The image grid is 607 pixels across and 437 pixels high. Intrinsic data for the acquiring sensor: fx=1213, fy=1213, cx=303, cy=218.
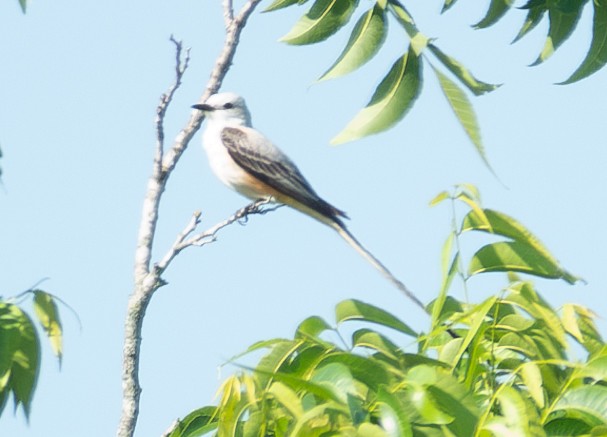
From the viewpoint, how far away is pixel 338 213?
8.40 meters

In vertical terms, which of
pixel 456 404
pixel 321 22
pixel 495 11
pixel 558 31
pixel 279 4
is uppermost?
pixel 279 4

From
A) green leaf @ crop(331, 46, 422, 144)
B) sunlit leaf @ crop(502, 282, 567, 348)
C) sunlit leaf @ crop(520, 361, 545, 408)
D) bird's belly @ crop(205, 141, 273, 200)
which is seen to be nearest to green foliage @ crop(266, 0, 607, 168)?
green leaf @ crop(331, 46, 422, 144)

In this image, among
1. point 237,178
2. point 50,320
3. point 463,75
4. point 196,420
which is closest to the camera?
point 196,420

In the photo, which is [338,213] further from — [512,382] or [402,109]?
[512,382]

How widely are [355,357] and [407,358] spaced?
169 millimetres

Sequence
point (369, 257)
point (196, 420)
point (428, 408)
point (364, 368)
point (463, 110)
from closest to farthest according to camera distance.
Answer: point (428, 408) → point (364, 368) → point (196, 420) → point (463, 110) → point (369, 257)

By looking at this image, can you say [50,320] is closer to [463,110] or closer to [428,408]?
[463,110]

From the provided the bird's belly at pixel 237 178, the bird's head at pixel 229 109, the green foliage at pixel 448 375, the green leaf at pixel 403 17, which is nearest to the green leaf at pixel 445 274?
the green foliage at pixel 448 375

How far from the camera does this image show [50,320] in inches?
157

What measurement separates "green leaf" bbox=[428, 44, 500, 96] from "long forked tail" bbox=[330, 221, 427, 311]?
2.42 m

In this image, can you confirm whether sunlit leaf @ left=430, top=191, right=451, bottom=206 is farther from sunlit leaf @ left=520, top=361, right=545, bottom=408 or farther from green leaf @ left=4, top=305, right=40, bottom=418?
green leaf @ left=4, top=305, right=40, bottom=418

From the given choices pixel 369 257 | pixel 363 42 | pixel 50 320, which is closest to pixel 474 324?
pixel 363 42

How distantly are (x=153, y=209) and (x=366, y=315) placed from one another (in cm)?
164

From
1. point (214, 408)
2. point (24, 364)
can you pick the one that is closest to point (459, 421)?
point (214, 408)
